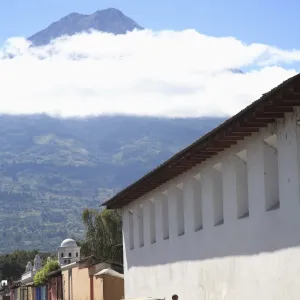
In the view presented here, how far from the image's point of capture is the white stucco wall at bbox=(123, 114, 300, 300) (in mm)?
14234

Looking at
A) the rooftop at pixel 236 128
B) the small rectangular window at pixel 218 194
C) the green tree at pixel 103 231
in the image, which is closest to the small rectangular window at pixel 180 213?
the rooftop at pixel 236 128

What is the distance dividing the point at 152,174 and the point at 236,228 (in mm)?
6290

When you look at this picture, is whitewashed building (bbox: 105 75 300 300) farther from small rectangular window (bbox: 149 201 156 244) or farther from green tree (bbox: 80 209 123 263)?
green tree (bbox: 80 209 123 263)

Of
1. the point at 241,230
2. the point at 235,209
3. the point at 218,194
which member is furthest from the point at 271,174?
the point at 218,194

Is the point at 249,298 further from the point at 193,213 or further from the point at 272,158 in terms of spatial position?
the point at 193,213

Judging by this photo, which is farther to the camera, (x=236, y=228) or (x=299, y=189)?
(x=236, y=228)

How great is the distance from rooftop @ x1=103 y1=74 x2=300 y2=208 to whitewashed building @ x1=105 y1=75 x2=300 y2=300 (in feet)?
0.05

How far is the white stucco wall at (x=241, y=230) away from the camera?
1423cm

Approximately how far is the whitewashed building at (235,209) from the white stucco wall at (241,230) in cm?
2

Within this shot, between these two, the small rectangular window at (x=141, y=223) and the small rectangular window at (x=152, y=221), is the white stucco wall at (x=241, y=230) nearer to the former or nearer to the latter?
the small rectangular window at (x=152, y=221)

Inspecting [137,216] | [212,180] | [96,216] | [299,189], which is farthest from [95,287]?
[96,216]

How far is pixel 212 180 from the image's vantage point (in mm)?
19078

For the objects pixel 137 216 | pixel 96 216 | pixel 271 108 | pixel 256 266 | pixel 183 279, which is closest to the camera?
pixel 271 108

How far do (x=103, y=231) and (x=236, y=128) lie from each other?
230 feet
